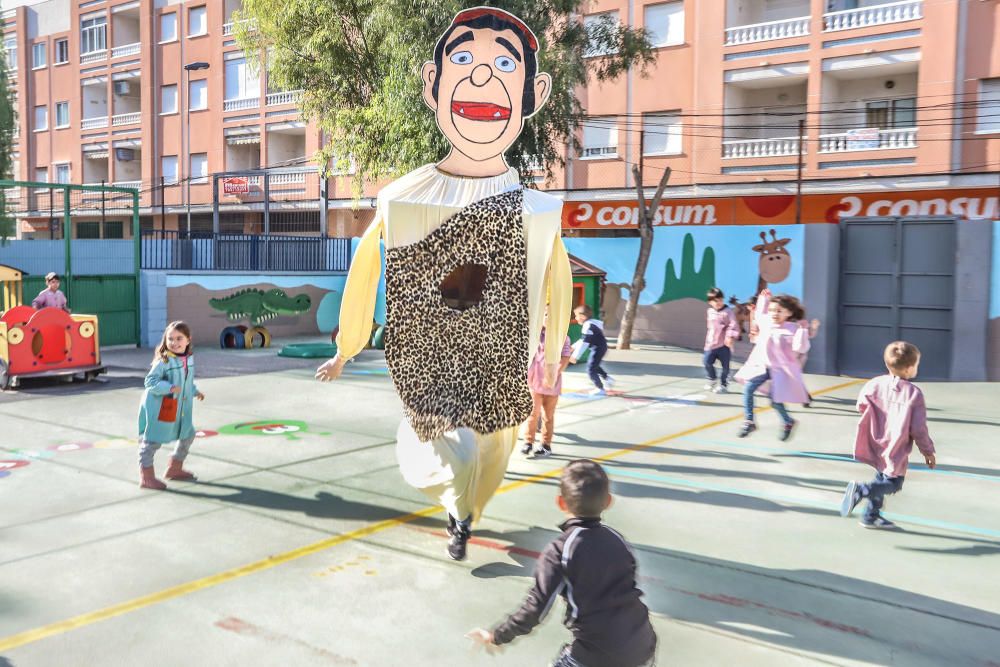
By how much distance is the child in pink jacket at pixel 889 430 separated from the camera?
614cm

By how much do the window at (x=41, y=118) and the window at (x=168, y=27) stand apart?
28.0 feet

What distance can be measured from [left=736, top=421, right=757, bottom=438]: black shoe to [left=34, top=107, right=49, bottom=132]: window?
40832 mm

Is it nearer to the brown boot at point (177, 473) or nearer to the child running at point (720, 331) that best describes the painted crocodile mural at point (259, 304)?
the child running at point (720, 331)

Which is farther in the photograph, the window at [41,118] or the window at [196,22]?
the window at [41,118]

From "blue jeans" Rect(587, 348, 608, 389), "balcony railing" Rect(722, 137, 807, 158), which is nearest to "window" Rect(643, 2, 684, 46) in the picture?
"balcony railing" Rect(722, 137, 807, 158)

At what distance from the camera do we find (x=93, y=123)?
39.9 metres

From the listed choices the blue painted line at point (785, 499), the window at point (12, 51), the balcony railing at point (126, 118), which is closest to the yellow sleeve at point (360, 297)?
the blue painted line at point (785, 499)

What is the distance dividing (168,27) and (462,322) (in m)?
36.1

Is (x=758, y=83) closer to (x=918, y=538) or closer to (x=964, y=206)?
(x=964, y=206)

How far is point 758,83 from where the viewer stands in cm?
2466

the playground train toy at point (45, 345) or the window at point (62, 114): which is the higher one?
the window at point (62, 114)

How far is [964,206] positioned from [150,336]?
18.3 metres

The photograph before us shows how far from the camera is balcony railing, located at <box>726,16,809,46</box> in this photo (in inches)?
926

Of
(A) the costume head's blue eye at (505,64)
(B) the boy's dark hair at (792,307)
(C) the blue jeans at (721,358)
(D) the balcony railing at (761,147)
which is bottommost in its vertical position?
(C) the blue jeans at (721,358)
